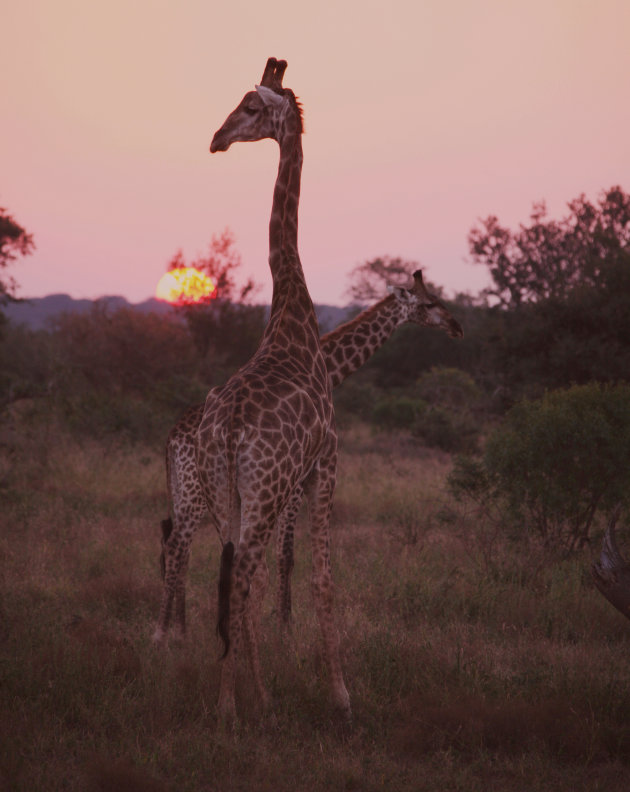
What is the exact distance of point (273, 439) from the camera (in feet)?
15.7

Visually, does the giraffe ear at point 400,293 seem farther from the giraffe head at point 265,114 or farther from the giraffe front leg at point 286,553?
the giraffe front leg at point 286,553

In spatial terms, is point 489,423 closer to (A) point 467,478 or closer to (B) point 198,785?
(A) point 467,478

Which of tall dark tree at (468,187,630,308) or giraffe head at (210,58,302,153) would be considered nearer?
giraffe head at (210,58,302,153)

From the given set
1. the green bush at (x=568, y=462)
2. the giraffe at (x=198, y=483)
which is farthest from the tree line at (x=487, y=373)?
the giraffe at (x=198, y=483)

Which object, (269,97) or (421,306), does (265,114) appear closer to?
(269,97)

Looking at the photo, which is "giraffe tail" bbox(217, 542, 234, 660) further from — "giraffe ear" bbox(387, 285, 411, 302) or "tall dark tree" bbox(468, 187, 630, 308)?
"tall dark tree" bbox(468, 187, 630, 308)

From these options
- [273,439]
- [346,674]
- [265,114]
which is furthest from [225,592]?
[265,114]

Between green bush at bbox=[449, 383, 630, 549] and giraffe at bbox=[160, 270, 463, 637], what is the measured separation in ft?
8.45

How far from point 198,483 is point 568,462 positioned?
13.9 feet

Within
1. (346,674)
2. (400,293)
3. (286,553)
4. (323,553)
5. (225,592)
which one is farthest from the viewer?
(400,293)

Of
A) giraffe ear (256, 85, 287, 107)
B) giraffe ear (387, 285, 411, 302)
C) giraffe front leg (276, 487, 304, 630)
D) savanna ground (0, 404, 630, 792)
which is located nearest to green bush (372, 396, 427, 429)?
savanna ground (0, 404, 630, 792)

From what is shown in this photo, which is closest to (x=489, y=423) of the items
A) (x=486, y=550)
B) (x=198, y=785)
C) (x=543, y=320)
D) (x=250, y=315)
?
(x=543, y=320)

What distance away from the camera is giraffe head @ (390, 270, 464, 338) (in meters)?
7.51

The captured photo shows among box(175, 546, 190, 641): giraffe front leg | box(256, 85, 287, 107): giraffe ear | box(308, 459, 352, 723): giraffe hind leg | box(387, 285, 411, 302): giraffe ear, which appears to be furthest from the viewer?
box(387, 285, 411, 302): giraffe ear
